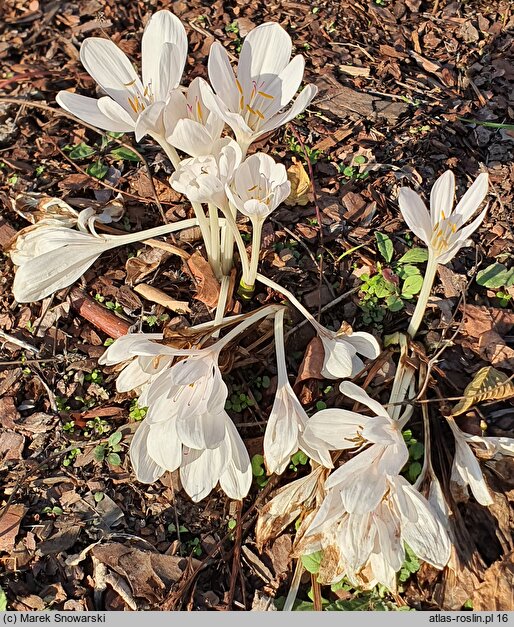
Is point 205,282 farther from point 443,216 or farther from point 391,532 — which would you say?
point 391,532

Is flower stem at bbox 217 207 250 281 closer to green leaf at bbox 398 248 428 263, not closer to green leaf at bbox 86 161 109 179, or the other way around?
green leaf at bbox 398 248 428 263

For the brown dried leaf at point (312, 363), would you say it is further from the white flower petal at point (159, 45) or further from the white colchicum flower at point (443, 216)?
the white flower petal at point (159, 45)

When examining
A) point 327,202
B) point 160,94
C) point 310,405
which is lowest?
point 310,405

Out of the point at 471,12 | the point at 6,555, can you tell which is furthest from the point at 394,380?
the point at 471,12

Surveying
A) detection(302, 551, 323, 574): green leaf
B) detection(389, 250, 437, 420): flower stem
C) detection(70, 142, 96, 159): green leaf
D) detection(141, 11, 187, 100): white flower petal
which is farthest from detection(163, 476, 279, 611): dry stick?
detection(70, 142, 96, 159): green leaf

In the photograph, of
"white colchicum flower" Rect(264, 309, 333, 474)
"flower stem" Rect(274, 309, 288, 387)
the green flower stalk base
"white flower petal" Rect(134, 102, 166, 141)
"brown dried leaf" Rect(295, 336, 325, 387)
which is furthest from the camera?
the green flower stalk base

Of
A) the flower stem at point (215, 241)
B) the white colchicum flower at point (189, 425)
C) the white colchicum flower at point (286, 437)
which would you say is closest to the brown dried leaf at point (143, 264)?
the flower stem at point (215, 241)

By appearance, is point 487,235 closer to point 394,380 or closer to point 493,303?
point 493,303

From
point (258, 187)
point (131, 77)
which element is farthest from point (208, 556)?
point (131, 77)
